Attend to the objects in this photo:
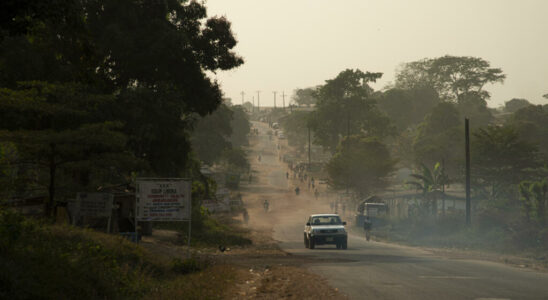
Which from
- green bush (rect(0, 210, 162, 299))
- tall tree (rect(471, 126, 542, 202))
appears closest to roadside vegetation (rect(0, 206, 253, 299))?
green bush (rect(0, 210, 162, 299))

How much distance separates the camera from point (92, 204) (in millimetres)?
24312

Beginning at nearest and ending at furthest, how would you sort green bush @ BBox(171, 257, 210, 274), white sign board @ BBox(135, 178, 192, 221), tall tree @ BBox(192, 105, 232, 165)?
green bush @ BBox(171, 257, 210, 274) → white sign board @ BBox(135, 178, 192, 221) → tall tree @ BBox(192, 105, 232, 165)

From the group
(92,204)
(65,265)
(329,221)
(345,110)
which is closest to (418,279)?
(65,265)

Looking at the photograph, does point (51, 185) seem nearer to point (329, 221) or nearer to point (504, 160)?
point (329, 221)

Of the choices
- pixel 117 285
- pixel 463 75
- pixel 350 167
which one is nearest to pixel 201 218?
pixel 117 285

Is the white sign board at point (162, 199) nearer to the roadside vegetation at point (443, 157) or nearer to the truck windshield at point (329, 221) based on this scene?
the truck windshield at point (329, 221)

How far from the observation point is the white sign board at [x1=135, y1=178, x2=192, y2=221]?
20.8m

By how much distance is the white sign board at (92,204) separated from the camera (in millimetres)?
24125

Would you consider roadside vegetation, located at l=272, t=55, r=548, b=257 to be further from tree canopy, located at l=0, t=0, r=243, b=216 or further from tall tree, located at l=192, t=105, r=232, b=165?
tree canopy, located at l=0, t=0, r=243, b=216

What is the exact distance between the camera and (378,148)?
90000mm

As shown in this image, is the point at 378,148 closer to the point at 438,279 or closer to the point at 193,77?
the point at 193,77

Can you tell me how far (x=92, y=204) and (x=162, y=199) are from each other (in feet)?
15.1

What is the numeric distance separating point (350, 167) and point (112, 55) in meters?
60.1

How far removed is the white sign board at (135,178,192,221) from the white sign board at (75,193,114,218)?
373 cm
